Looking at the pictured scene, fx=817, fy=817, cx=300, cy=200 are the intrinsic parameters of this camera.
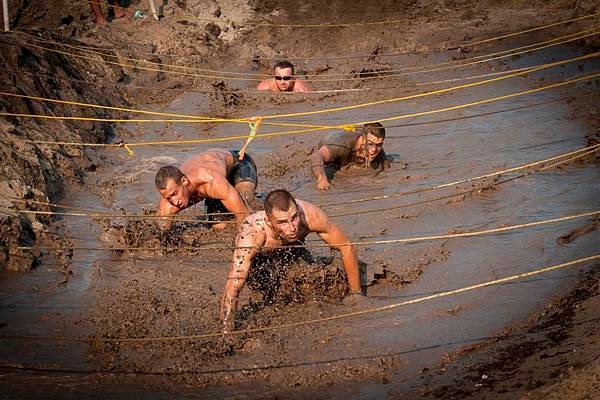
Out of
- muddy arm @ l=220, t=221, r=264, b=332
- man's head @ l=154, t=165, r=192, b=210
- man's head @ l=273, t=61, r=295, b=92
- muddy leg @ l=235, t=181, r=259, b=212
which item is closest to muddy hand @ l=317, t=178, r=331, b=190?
muddy leg @ l=235, t=181, r=259, b=212

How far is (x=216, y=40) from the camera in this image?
15711 millimetres

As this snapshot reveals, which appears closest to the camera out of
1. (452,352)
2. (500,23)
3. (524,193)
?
(452,352)

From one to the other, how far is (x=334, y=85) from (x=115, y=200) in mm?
5398

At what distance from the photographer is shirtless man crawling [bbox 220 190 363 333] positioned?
577 cm

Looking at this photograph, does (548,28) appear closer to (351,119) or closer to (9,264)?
(351,119)

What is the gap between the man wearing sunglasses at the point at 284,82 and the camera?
12727 millimetres

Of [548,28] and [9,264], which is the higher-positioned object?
[548,28]

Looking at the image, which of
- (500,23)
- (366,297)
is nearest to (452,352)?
(366,297)

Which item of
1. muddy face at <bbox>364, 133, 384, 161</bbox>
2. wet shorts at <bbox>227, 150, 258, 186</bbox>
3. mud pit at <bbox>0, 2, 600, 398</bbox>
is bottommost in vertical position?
mud pit at <bbox>0, 2, 600, 398</bbox>

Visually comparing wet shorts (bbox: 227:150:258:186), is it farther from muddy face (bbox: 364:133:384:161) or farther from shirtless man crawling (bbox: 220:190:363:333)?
shirtless man crawling (bbox: 220:190:363:333)

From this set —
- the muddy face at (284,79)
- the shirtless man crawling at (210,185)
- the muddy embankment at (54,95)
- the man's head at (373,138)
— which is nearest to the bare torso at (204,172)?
the shirtless man crawling at (210,185)

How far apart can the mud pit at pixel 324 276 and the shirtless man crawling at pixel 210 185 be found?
38 centimetres

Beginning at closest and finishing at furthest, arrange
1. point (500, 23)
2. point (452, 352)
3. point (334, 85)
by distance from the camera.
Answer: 1. point (452, 352)
2. point (334, 85)
3. point (500, 23)

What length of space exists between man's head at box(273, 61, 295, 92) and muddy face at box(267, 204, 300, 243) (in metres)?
7.10
